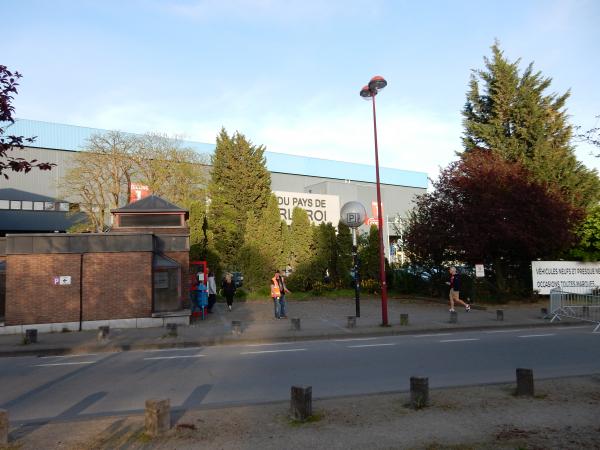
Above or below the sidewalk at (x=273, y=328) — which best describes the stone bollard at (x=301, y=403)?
above

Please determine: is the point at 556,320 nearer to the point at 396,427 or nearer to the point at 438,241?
the point at 438,241

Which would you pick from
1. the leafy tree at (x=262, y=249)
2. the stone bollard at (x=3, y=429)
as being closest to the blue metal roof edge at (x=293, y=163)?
the leafy tree at (x=262, y=249)

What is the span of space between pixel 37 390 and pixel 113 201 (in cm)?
3428

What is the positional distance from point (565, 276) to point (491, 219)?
4.57 m

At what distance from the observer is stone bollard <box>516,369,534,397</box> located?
250 inches

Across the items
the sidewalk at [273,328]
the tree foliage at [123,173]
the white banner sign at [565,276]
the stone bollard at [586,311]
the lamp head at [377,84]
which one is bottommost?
the sidewalk at [273,328]

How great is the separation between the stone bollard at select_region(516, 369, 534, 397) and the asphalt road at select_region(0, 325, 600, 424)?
1172 mm

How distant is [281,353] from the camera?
35.3 ft

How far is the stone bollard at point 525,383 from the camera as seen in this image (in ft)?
20.8

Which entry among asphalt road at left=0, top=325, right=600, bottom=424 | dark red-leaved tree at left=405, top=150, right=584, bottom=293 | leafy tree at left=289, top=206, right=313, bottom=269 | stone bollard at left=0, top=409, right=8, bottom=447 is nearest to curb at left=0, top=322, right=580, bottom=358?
asphalt road at left=0, top=325, right=600, bottom=424

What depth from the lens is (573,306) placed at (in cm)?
1627

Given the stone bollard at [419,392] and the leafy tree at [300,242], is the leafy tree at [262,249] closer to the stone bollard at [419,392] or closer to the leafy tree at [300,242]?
the leafy tree at [300,242]

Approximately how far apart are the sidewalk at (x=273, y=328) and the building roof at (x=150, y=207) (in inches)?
174

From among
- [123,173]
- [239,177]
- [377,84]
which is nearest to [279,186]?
[239,177]
